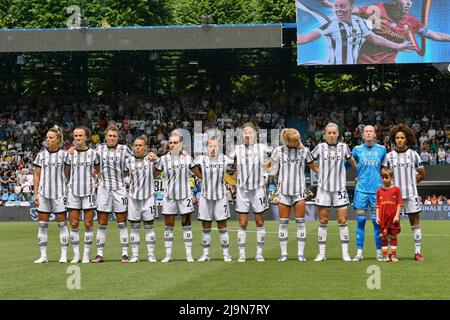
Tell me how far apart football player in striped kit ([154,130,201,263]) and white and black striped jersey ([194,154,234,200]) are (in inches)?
7.3

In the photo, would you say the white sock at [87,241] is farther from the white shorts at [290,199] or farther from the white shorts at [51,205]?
the white shorts at [290,199]

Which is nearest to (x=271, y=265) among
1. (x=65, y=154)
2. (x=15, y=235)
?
(x=65, y=154)

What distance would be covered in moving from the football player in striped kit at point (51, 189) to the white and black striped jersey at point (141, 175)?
4.44ft

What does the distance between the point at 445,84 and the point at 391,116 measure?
5.76 metres

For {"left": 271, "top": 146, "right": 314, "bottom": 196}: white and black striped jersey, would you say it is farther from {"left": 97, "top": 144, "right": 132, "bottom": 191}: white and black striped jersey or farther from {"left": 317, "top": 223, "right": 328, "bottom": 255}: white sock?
{"left": 97, "top": 144, "right": 132, "bottom": 191}: white and black striped jersey

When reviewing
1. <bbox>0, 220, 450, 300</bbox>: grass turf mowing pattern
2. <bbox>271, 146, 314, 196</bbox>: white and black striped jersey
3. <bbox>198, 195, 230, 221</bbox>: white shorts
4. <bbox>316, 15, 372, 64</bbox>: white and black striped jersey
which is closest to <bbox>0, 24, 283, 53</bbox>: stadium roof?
<bbox>316, 15, 372, 64</bbox>: white and black striped jersey

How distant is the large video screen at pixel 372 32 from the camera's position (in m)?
45.0

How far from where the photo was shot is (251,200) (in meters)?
17.2

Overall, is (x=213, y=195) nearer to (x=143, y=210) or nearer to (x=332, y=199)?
(x=143, y=210)

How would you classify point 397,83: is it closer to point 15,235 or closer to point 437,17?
point 437,17

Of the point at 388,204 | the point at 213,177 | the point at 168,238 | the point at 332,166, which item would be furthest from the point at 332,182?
the point at 168,238

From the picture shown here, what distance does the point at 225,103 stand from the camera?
54344 millimetres

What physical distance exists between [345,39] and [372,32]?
131 cm

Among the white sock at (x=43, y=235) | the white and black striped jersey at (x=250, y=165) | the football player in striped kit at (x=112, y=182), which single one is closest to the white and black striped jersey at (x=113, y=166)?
the football player in striped kit at (x=112, y=182)
